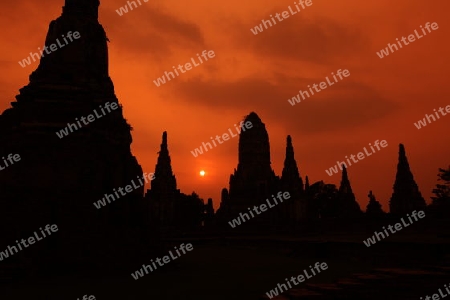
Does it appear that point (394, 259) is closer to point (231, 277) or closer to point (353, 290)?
point (231, 277)

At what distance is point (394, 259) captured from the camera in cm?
1266

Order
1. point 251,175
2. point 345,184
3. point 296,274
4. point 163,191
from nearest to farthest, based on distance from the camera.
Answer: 1. point 296,274
2. point 163,191
3. point 345,184
4. point 251,175

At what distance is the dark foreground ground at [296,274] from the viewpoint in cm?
609

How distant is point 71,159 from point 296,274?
7.46 m

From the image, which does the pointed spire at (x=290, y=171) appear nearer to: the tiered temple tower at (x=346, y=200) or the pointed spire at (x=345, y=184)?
the tiered temple tower at (x=346, y=200)

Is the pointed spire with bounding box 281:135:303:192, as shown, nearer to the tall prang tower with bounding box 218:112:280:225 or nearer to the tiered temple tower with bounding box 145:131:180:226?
the tall prang tower with bounding box 218:112:280:225

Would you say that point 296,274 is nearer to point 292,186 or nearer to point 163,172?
point 292,186

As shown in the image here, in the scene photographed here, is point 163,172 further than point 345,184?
No

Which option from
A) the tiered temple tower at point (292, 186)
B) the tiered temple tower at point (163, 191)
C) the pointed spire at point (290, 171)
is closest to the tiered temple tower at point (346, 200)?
the tiered temple tower at point (292, 186)

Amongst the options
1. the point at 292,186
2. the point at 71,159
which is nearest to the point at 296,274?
the point at 71,159

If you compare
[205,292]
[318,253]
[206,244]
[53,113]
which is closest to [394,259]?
[318,253]

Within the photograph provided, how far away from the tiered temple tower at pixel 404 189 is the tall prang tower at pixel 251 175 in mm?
14856

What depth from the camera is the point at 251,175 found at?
50.5m

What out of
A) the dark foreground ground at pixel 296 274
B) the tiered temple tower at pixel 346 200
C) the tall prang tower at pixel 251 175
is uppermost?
the tall prang tower at pixel 251 175
